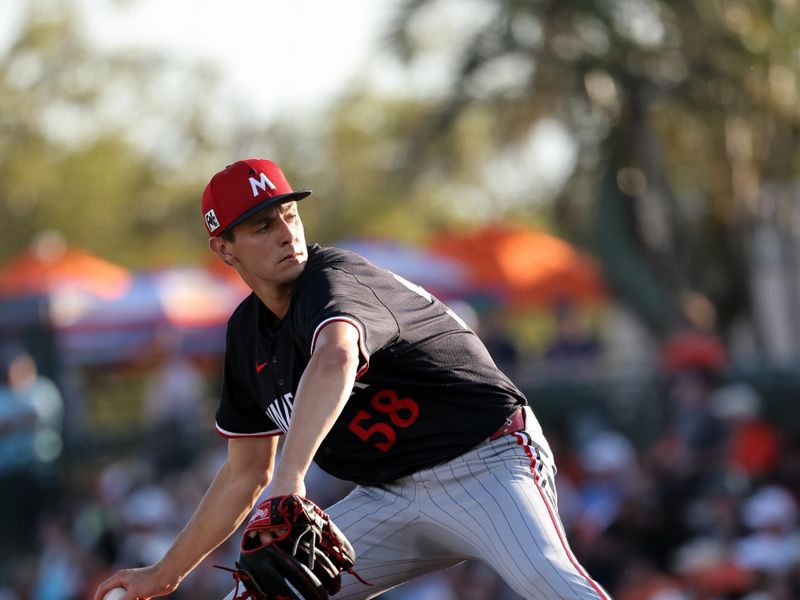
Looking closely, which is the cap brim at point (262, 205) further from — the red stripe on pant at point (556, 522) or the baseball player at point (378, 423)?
the red stripe on pant at point (556, 522)

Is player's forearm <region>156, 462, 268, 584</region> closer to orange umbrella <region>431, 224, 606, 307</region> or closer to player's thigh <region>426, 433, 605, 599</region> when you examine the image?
player's thigh <region>426, 433, 605, 599</region>

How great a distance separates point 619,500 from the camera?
35.1ft

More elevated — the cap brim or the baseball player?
the cap brim

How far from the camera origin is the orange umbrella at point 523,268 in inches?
669

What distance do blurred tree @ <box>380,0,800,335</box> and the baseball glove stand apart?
1149 centimetres

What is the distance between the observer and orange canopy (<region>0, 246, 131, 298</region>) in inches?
696

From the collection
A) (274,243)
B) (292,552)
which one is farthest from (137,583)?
(274,243)

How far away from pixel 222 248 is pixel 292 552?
114 cm

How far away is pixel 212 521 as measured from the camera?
4949mm

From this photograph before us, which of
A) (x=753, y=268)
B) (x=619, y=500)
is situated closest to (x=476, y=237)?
(x=753, y=268)

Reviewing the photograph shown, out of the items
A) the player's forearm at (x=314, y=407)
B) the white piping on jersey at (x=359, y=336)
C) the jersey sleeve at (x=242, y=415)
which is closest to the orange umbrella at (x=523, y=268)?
the jersey sleeve at (x=242, y=415)

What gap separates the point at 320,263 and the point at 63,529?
9.88 m

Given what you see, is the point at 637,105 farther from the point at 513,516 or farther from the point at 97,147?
the point at 97,147

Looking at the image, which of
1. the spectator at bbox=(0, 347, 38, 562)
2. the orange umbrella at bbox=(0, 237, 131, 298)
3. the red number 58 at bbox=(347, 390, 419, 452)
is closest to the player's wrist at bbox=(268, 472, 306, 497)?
the red number 58 at bbox=(347, 390, 419, 452)
